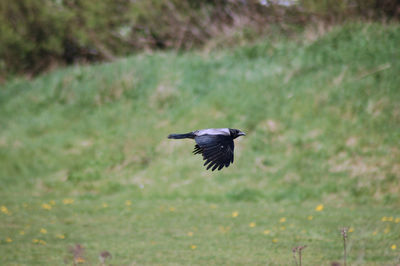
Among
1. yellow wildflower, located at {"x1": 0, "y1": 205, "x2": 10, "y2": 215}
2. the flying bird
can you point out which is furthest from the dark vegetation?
the flying bird

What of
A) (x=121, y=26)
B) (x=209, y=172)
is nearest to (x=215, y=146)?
(x=209, y=172)

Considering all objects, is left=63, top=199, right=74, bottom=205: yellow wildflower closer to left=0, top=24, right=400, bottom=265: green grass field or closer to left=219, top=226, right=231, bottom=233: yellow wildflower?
left=0, top=24, right=400, bottom=265: green grass field

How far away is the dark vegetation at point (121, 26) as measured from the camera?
50.8ft

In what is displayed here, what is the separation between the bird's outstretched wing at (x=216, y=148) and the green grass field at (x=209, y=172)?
1.62 metres

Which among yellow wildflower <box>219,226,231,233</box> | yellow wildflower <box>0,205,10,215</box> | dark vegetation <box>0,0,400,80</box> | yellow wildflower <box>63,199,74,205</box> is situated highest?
dark vegetation <box>0,0,400,80</box>

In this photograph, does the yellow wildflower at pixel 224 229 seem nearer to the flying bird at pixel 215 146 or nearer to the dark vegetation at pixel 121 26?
the flying bird at pixel 215 146

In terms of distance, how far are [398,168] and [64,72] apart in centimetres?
1122

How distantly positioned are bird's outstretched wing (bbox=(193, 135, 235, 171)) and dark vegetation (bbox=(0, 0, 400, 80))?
11.2 metres

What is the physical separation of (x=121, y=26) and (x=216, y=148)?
613 inches

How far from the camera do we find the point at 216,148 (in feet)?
13.5

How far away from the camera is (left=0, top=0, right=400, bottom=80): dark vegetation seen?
610 inches

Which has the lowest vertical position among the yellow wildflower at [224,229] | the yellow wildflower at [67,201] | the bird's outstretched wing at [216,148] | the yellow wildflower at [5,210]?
the yellow wildflower at [224,229]

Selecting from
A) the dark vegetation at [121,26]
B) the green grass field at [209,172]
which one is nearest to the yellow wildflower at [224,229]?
the green grass field at [209,172]

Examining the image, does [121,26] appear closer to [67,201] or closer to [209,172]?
[209,172]
